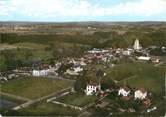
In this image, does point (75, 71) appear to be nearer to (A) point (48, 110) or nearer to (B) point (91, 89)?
(B) point (91, 89)

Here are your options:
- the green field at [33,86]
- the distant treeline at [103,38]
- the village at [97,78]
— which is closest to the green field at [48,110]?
the village at [97,78]

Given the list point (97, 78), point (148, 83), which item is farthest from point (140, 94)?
point (97, 78)

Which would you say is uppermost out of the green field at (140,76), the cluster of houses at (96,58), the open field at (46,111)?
the cluster of houses at (96,58)

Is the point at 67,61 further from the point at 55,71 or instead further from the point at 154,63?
the point at 154,63

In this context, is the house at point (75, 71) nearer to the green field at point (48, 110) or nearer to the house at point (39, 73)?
the house at point (39, 73)

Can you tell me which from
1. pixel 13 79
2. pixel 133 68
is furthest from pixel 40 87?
pixel 133 68

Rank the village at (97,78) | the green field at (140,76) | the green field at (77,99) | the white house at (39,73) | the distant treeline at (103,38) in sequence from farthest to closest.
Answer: the distant treeline at (103,38), the white house at (39,73), the green field at (140,76), the green field at (77,99), the village at (97,78)

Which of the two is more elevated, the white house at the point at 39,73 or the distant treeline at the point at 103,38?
the distant treeline at the point at 103,38
